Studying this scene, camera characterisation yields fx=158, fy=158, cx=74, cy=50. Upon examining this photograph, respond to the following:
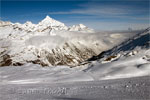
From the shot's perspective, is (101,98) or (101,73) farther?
(101,73)

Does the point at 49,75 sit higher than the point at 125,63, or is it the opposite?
the point at 125,63

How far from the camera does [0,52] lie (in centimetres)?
18875

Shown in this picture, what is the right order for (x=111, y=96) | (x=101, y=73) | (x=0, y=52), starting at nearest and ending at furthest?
(x=111, y=96)
(x=101, y=73)
(x=0, y=52)

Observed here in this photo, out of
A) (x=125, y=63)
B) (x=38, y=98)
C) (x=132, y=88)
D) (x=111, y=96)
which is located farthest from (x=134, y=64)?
(x=38, y=98)

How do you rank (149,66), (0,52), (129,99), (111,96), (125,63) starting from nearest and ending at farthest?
(129,99)
(111,96)
(149,66)
(125,63)
(0,52)

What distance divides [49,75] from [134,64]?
11.3 m

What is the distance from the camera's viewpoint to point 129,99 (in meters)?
8.98

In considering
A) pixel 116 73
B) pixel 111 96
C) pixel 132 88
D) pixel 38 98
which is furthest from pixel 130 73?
pixel 38 98

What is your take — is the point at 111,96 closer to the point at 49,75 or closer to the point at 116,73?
the point at 116,73

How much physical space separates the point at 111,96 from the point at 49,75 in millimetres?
12577

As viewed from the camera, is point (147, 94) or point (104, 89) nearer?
point (147, 94)

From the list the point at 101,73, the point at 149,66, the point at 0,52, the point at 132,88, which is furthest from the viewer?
the point at 0,52

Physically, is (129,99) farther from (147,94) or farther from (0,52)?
(0,52)

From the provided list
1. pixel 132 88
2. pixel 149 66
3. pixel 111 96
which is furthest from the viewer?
pixel 149 66
